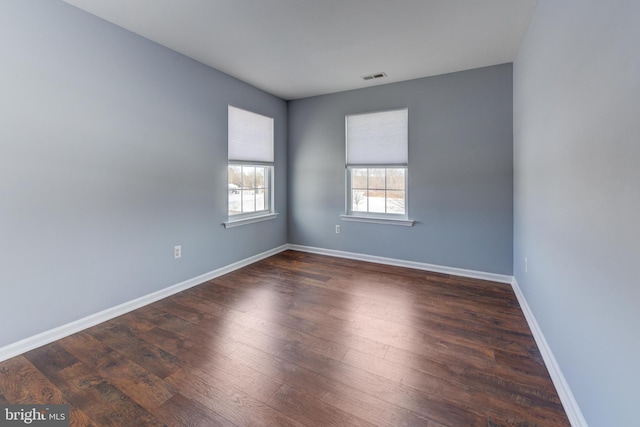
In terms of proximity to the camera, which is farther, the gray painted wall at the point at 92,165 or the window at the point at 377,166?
the window at the point at 377,166

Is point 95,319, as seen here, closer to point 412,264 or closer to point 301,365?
point 301,365

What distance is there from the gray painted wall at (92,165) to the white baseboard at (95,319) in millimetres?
47


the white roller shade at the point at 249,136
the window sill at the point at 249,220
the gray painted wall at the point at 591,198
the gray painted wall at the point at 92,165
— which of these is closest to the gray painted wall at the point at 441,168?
the white roller shade at the point at 249,136

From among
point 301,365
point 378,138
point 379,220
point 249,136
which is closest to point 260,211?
point 249,136

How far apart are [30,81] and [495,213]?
4406mm

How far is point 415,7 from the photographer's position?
85.4 inches

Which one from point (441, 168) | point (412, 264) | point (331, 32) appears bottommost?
point (412, 264)

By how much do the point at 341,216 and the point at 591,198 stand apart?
3173mm

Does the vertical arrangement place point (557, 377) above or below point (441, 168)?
below

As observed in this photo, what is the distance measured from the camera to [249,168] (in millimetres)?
4059

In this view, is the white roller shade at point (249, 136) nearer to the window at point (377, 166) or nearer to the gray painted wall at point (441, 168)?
the gray painted wall at point (441, 168)

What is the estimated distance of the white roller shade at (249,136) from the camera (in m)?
3.68

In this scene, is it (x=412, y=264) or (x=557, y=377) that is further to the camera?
(x=412, y=264)

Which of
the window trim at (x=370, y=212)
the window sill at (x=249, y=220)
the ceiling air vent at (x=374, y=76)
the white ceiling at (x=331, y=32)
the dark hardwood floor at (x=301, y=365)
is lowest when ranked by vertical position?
the dark hardwood floor at (x=301, y=365)
